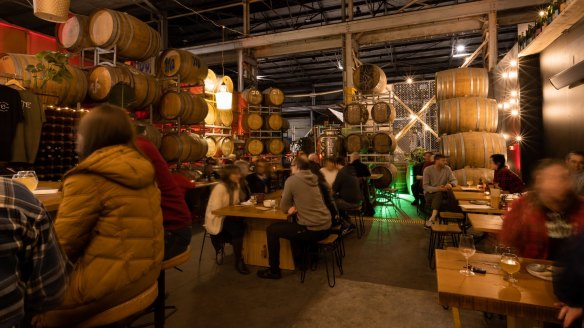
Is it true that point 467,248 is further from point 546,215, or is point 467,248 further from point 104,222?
point 104,222

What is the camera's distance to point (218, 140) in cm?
946

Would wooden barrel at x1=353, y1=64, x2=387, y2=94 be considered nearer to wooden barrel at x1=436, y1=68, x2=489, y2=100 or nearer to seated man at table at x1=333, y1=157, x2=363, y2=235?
wooden barrel at x1=436, y1=68, x2=489, y2=100

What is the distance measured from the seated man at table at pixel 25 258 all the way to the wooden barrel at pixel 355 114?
357 inches

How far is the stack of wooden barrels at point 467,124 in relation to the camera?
7188mm

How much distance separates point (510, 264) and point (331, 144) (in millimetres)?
8784

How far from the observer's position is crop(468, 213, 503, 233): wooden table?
3.00 metres

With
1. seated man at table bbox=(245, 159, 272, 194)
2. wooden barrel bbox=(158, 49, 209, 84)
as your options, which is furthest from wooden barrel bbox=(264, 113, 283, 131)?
seated man at table bbox=(245, 159, 272, 194)

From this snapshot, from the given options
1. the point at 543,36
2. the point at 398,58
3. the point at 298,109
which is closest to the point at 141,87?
the point at 543,36

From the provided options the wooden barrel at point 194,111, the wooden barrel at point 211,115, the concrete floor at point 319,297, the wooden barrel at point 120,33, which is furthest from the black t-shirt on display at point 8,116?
the wooden barrel at point 211,115

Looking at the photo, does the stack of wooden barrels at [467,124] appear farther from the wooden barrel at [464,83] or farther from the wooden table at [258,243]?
the wooden table at [258,243]

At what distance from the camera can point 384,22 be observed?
9.42 metres

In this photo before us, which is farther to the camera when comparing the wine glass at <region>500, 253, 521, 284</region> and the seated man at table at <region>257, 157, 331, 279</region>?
the seated man at table at <region>257, 157, 331, 279</region>

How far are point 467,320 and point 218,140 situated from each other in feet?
24.8

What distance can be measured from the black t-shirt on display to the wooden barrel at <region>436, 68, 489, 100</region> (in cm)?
770
